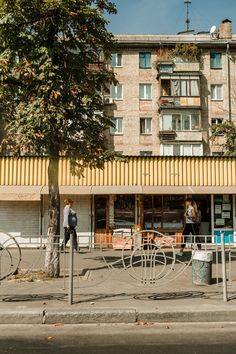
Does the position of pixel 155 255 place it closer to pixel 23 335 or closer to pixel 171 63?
pixel 23 335

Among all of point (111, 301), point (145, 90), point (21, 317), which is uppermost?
point (145, 90)

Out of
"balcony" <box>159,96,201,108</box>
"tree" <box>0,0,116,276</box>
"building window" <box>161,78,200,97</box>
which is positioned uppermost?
"building window" <box>161,78,200,97</box>

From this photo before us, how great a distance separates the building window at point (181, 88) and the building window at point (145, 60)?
2.97m

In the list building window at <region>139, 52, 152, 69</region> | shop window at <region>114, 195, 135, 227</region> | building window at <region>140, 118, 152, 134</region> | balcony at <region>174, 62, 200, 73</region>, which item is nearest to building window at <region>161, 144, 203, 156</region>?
building window at <region>140, 118, 152, 134</region>

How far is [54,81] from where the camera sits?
10.7 m

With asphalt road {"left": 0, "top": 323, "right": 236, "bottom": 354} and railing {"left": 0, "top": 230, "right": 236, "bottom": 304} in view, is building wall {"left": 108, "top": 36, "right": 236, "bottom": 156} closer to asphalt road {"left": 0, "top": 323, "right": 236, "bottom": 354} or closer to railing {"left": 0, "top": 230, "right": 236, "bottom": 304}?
railing {"left": 0, "top": 230, "right": 236, "bottom": 304}

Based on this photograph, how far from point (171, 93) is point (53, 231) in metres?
28.7

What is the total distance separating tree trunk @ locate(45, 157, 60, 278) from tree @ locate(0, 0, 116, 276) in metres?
0.02

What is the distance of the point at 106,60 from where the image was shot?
12.5 m

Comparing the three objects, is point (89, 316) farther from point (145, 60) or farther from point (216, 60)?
point (216, 60)

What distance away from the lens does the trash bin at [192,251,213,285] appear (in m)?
9.83

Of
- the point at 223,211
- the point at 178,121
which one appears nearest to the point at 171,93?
the point at 178,121

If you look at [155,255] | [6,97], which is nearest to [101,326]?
[155,255]

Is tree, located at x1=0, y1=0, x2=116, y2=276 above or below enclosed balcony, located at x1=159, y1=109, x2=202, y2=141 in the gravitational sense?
below
